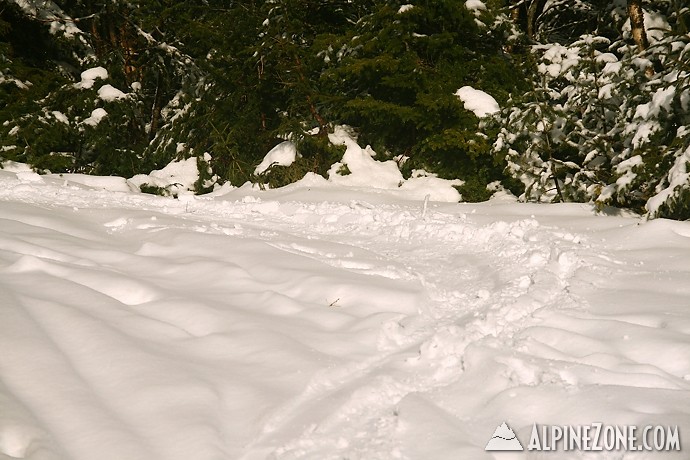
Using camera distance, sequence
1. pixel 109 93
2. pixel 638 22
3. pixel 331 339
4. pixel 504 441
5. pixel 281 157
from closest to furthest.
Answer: pixel 504 441, pixel 331 339, pixel 638 22, pixel 281 157, pixel 109 93

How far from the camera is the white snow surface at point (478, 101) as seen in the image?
8.30 m

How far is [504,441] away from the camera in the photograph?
2.39 meters

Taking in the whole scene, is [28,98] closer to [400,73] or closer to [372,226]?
[400,73]

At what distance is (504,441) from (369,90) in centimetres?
852

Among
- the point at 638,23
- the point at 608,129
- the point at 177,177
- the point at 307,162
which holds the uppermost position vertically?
the point at 638,23

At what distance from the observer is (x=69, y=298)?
356 centimetres

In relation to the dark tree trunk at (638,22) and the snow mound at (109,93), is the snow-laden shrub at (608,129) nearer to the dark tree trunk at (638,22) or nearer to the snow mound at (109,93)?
the dark tree trunk at (638,22)

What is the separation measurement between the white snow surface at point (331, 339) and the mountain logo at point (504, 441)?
1.6 inches

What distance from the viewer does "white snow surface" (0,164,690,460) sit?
2449mm

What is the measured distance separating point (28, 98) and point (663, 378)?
12.7 metres

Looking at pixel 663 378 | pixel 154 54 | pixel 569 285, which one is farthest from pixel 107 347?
pixel 154 54

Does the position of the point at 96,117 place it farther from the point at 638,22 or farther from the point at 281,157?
the point at 638,22

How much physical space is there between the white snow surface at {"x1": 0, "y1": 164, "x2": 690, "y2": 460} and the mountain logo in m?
0.04

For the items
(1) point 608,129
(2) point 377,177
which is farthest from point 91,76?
(1) point 608,129
